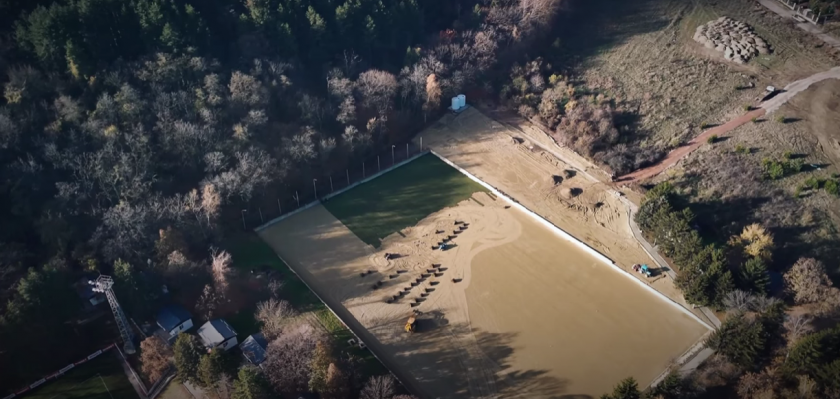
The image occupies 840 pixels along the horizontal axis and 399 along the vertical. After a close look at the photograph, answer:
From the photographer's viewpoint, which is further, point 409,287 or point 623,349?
point 409,287

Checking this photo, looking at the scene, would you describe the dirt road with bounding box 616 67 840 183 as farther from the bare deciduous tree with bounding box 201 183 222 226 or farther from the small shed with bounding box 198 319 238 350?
the small shed with bounding box 198 319 238 350

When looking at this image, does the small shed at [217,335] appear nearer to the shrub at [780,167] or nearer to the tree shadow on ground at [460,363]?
the tree shadow on ground at [460,363]

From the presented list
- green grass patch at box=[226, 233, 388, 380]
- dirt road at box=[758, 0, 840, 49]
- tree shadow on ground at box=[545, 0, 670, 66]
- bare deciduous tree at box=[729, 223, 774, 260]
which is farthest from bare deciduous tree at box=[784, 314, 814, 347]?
dirt road at box=[758, 0, 840, 49]

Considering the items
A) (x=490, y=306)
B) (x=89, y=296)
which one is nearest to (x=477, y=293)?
(x=490, y=306)

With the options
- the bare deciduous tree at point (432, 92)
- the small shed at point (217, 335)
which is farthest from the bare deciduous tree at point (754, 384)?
the bare deciduous tree at point (432, 92)

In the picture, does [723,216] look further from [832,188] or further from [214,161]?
[214,161]

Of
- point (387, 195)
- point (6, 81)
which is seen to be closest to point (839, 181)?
point (387, 195)

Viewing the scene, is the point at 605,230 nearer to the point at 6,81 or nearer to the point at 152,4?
the point at 152,4
